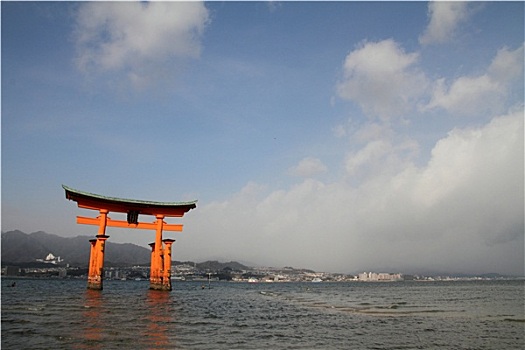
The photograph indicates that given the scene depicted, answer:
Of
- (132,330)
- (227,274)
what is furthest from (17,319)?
(227,274)

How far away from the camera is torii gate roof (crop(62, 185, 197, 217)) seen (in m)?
30.5

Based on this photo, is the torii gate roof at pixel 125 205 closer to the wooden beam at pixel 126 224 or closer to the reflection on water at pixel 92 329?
the wooden beam at pixel 126 224

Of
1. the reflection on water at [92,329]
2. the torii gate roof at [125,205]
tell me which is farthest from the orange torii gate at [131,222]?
the reflection on water at [92,329]

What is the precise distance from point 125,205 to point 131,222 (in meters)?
1.71

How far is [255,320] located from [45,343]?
379 inches

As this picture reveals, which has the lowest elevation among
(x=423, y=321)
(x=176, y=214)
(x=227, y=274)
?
(x=227, y=274)

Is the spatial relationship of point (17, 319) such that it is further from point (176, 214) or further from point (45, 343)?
point (176, 214)

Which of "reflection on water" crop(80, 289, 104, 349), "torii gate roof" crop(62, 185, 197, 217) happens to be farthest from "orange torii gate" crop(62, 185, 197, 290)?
"reflection on water" crop(80, 289, 104, 349)

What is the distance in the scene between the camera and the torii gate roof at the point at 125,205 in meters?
30.5

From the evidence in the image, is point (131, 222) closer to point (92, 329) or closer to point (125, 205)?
point (125, 205)

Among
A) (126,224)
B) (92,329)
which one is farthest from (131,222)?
(92,329)

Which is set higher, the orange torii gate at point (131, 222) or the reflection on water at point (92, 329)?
the orange torii gate at point (131, 222)

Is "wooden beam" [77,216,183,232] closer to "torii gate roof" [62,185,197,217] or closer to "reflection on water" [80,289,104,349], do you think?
"torii gate roof" [62,185,197,217]

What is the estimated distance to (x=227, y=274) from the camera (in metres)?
162
